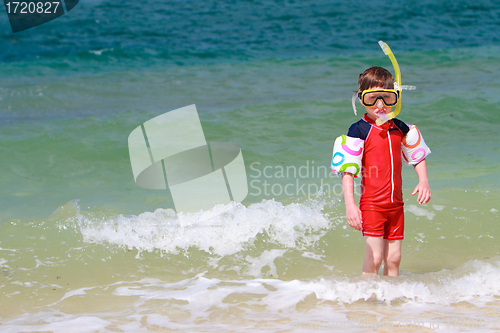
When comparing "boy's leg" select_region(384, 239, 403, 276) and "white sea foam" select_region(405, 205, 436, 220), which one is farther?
"white sea foam" select_region(405, 205, 436, 220)

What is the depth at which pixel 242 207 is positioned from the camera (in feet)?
13.8

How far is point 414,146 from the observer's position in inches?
108

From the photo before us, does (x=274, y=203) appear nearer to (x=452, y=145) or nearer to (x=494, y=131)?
(x=452, y=145)

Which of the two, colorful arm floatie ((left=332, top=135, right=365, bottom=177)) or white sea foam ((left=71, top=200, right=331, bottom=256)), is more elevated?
colorful arm floatie ((left=332, top=135, right=365, bottom=177))

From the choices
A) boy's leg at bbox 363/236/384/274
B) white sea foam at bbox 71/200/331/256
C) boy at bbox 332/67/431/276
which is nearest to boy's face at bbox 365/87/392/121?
boy at bbox 332/67/431/276

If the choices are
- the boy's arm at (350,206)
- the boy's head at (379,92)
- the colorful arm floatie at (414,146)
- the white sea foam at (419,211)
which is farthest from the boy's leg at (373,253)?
the white sea foam at (419,211)

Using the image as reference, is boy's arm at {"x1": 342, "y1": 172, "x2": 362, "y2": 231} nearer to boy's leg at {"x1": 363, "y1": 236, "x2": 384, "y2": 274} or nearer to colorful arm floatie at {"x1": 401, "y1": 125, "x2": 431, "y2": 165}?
boy's leg at {"x1": 363, "y1": 236, "x2": 384, "y2": 274}

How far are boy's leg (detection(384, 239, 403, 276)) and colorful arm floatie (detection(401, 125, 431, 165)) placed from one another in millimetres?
496

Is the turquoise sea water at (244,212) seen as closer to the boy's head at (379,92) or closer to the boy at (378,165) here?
the boy at (378,165)

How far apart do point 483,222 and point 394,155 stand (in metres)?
1.89

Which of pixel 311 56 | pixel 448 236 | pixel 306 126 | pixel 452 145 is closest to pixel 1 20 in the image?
pixel 311 56

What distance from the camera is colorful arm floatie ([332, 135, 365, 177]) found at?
104 inches

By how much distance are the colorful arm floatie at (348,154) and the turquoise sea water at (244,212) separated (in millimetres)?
711

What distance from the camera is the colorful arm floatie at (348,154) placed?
2.63 m
